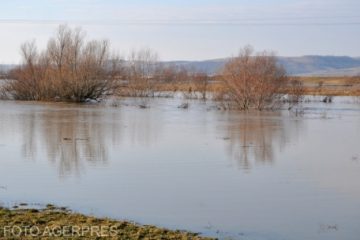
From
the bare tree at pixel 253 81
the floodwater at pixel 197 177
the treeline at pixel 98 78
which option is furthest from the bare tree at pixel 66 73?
the floodwater at pixel 197 177

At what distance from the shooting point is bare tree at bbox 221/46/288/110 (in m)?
38.6

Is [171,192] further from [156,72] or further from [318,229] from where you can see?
[156,72]

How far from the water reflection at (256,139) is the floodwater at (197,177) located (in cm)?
4

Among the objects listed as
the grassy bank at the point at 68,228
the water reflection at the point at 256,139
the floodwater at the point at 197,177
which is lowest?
the water reflection at the point at 256,139

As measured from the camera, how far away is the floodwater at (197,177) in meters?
8.40

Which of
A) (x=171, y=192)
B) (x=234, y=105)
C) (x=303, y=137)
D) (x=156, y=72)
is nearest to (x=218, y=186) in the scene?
(x=171, y=192)

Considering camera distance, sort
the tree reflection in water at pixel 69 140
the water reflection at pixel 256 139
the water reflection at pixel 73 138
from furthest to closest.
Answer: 1. the water reflection at pixel 256 139
2. the water reflection at pixel 73 138
3. the tree reflection in water at pixel 69 140

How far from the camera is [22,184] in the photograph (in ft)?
34.8

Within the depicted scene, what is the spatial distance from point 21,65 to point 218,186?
41.2 metres

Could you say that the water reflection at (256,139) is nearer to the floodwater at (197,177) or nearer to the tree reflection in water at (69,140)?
the floodwater at (197,177)

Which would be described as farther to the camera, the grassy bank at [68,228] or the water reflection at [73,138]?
the water reflection at [73,138]

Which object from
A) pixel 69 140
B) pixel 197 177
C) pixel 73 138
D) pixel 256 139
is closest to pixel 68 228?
pixel 197 177

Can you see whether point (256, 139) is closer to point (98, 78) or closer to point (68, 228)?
point (68, 228)

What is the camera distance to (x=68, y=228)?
6957 mm
